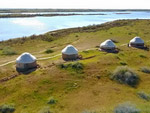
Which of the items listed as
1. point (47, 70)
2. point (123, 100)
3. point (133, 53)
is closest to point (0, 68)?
point (47, 70)

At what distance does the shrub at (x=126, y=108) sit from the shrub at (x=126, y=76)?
8100 mm

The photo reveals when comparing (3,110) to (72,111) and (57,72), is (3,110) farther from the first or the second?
(57,72)

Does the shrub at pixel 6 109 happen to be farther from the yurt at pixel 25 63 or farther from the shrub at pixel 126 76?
the shrub at pixel 126 76

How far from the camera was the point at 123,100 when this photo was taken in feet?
90.0

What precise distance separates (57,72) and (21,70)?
6.87m

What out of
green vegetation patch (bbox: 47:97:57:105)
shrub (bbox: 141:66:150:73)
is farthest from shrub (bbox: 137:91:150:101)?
green vegetation patch (bbox: 47:97:57:105)

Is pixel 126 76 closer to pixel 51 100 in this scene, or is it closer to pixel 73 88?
pixel 73 88

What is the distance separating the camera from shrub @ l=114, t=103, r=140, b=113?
78.2 ft

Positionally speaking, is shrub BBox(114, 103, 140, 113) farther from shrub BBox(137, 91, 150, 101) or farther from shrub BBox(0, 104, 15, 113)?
shrub BBox(0, 104, 15, 113)

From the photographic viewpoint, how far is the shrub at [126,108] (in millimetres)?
23844

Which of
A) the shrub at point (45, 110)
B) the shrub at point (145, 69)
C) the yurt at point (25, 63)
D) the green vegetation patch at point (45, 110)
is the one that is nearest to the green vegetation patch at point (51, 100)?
the green vegetation patch at point (45, 110)

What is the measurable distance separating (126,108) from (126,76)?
10016 mm

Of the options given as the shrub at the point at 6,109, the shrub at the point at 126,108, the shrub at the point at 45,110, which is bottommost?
the shrub at the point at 6,109

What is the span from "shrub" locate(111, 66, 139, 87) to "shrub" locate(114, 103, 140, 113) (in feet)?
26.6
